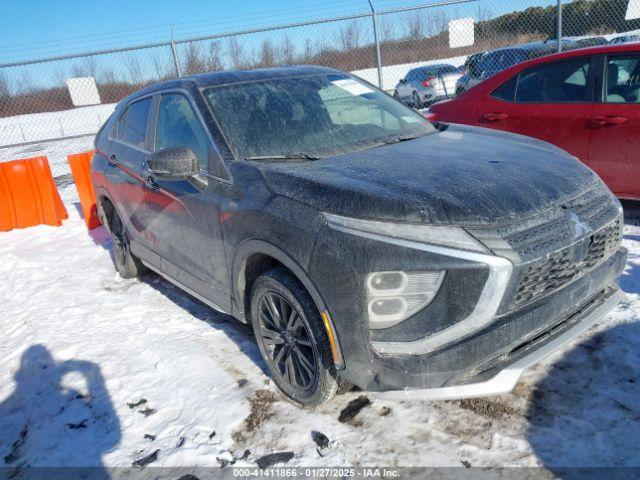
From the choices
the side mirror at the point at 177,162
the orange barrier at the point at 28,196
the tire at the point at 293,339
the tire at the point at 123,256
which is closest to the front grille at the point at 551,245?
the tire at the point at 293,339

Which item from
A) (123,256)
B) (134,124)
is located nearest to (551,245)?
(134,124)

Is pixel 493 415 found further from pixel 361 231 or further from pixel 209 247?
pixel 209 247

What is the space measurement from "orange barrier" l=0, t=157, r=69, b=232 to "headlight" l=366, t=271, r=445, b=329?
253 inches

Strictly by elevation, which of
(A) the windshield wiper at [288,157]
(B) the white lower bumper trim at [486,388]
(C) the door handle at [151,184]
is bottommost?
(B) the white lower bumper trim at [486,388]

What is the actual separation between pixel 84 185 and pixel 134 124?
10.7ft

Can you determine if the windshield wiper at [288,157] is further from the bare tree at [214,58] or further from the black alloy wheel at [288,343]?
the bare tree at [214,58]

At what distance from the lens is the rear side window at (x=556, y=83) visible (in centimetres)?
483

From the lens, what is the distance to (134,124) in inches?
166

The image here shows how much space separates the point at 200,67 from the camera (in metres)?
11.5

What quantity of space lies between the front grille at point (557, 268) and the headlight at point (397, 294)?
1.18ft

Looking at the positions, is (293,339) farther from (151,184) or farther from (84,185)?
(84,185)

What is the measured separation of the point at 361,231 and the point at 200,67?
34.5 ft

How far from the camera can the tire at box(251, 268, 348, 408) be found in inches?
96.9

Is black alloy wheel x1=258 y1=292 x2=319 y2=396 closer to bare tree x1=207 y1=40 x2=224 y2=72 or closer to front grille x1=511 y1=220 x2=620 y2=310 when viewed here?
front grille x1=511 y1=220 x2=620 y2=310
